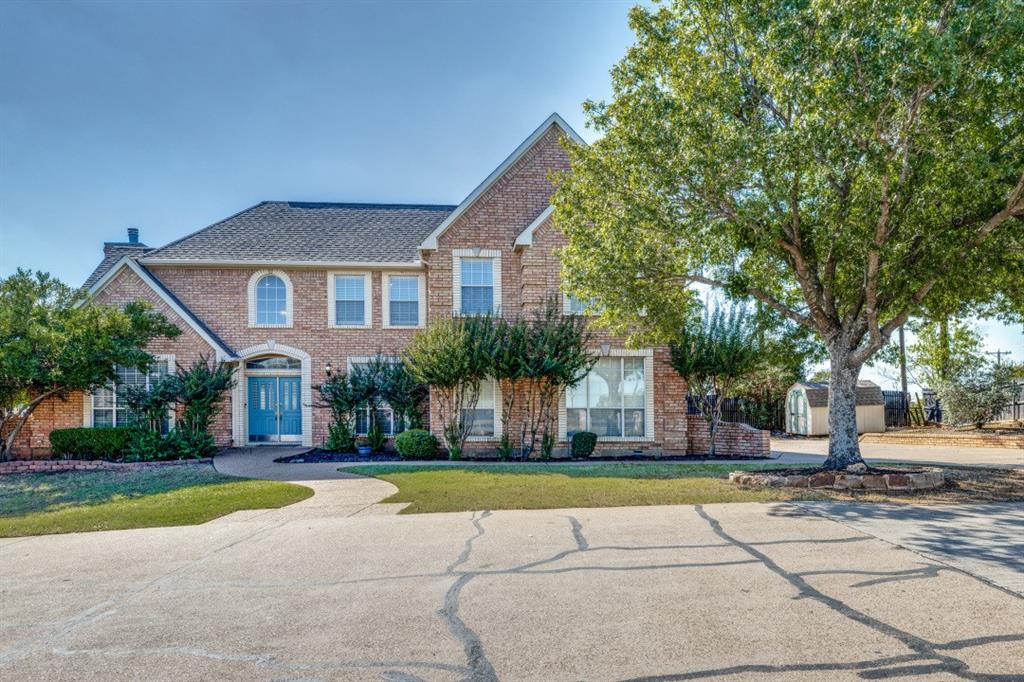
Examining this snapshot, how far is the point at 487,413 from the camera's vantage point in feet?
56.6

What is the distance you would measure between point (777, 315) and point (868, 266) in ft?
11.4

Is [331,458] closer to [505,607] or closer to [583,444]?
[583,444]

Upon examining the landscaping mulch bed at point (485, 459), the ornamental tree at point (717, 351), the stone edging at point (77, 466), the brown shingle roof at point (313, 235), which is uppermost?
the brown shingle roof at point (313, 235)

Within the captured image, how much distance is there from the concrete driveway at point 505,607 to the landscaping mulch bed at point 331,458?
26.6 feet

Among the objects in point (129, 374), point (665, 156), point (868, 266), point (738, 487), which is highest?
point (665, 156)

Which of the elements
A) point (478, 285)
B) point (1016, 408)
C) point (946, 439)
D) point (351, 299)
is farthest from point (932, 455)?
point (351, 299)

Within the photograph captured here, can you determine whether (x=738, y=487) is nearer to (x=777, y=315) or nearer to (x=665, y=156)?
(x=777, y=315)

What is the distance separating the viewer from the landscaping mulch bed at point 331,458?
52.0 feet

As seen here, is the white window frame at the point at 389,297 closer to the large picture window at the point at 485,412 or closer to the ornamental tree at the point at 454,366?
the ornamental tree at the point at 454,366

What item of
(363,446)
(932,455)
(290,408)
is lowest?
(932,455)

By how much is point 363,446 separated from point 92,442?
6.98 metres

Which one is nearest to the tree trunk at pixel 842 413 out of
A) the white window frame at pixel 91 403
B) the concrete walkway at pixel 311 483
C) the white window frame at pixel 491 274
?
the concrete walkway at pixel 311 483

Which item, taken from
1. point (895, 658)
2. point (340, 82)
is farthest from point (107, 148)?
point (895, 658)

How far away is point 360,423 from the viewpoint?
18.7m
